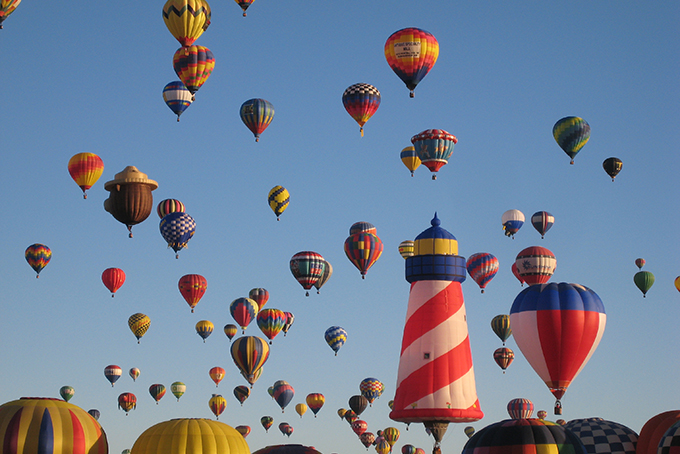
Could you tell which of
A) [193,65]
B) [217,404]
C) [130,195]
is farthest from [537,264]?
[217,404]

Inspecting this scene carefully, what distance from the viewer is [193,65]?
48656 mm

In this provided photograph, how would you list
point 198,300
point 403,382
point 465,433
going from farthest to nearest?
point 465,433 → point 198,300 → point 403,382

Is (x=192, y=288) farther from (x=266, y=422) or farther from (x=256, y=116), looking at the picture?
(x=266, y=422)

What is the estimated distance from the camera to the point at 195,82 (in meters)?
49.0

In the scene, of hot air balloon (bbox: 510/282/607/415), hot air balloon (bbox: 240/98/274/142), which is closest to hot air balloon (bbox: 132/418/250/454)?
hot air balloon (bbox: 510/282/607/415)

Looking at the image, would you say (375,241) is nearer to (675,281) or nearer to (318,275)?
(318,275)

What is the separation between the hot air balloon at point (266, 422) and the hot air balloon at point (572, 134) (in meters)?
34.6

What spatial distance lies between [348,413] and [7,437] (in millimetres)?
51111

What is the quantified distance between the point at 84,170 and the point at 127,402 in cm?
2578

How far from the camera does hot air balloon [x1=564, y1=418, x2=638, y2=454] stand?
84.7 feet

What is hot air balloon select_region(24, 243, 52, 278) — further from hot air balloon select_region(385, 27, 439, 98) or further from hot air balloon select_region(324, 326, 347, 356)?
hot air balloon select_region(385, 27, 439, 98)

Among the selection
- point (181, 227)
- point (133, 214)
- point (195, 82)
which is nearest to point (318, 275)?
point (181, 227)

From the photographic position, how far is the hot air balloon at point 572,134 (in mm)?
52469

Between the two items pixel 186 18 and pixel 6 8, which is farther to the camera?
pixel 186 18
